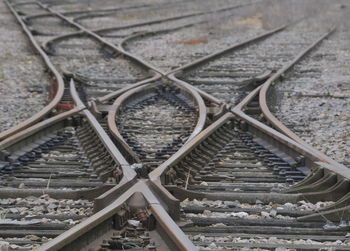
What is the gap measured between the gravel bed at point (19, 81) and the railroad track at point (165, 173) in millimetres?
400

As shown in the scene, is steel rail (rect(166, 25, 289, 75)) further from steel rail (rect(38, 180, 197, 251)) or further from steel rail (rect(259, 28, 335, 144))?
steel rail (rect(38, 180, 197, 251))

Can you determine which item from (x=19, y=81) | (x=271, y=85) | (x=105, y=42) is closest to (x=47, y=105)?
(x=19, y=81)

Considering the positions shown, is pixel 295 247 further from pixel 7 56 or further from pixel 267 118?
pixel 7 56

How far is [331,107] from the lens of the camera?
893 centimetres

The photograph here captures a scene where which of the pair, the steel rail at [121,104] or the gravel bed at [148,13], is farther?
the gravel bed at [148,13]

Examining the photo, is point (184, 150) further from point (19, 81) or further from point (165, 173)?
point (19, 81)

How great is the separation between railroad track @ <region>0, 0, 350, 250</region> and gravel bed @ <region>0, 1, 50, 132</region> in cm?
40

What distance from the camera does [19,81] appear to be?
1071 centimetres

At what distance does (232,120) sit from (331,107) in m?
1.98

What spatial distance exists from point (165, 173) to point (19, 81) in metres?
6.03

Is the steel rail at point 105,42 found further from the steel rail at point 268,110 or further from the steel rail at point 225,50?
the steel rail at point 268,110

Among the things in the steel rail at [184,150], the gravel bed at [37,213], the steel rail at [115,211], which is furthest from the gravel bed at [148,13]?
the steel rail at [115,211]

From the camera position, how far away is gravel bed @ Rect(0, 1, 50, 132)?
332 inches

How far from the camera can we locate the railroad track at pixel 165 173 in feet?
14.0
